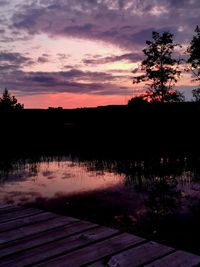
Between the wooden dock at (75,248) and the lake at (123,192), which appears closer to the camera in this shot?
the wooden dock at (75,248)

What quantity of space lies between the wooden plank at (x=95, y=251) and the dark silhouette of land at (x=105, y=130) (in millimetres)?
14462

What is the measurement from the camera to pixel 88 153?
61.9ft

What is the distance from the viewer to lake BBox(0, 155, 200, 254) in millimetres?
6684

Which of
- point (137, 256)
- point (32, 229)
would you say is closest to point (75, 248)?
point (137, 256)

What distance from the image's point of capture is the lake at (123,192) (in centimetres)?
668

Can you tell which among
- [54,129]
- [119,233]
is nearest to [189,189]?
[119,233]

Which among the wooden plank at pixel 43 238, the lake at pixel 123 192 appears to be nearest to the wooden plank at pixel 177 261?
the wooden plank at pixel 43 238

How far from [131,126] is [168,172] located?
66.4 ft

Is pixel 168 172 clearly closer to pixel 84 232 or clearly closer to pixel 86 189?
pixel 86 189

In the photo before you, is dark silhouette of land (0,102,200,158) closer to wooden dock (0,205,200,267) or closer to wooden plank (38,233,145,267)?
wooden dock (0,205,200,267)


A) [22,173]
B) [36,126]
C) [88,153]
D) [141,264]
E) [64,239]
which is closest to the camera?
[141,264]

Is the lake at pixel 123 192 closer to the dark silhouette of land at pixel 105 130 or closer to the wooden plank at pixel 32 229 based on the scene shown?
the wooden plank at pixel 32 229

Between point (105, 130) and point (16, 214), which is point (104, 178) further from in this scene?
point (105, 130)

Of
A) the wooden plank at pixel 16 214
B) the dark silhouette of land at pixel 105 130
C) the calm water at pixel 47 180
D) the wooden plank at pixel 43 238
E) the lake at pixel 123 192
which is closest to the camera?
the wooden plank at pixel 43 238
